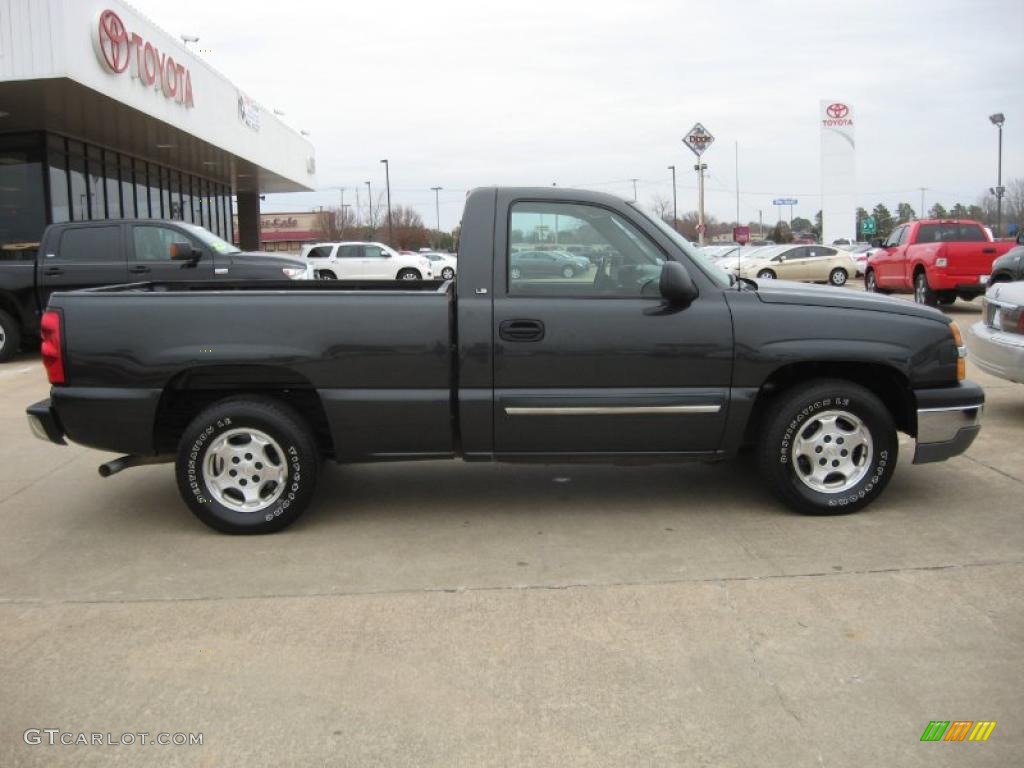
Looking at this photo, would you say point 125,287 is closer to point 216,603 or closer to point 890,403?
point 216,603

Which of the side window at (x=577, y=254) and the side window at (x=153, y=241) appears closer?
the side window at (x=577, y=254)

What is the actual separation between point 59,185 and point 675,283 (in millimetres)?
18088

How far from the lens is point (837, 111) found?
6253cm

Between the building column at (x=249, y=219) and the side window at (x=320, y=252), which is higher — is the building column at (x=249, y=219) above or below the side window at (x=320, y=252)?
above

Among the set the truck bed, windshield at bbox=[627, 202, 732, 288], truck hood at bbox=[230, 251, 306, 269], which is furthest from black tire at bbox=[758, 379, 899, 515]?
truck hood at bbox=[230, 251, 306, 269]

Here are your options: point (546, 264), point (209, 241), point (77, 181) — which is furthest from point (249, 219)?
point (546, 264)

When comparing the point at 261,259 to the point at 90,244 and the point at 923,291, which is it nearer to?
the point at 90,244

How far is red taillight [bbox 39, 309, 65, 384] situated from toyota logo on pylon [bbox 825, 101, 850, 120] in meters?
64.8

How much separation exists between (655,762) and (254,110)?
26781 mm

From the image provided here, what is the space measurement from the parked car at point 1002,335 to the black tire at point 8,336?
1134 cm

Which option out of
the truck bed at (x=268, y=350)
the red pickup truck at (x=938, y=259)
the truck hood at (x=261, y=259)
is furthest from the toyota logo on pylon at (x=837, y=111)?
the truck bed at (x=268, y=350)

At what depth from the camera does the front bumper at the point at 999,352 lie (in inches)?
289

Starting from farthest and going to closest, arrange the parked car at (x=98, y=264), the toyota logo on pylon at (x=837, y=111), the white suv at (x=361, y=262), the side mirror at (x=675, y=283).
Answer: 1. the toyota logo on pylon at (x=837, y=111)
2. the white suv at (x=361, y=262)
3. the parked car at (x=98, y=264)
4. the side mirror at (x=675, y=283)

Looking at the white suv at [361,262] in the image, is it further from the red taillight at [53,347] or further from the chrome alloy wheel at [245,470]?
the chrome alloy wheel at [245,470]
